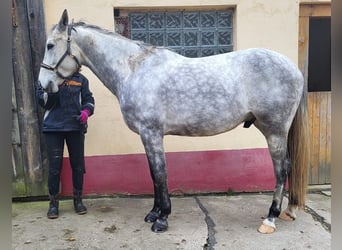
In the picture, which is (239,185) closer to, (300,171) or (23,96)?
(300,171)

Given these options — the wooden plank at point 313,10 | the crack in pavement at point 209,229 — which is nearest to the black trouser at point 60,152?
the crack in pavement at point 209,229

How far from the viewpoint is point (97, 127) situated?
3.81 meters

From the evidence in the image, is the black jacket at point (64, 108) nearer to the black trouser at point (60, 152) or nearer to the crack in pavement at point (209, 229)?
the black trouser at point (60, 152)

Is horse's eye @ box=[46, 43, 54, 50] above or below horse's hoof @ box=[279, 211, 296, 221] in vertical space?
above

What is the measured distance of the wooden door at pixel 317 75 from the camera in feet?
13.0

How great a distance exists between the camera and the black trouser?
10.7 feet

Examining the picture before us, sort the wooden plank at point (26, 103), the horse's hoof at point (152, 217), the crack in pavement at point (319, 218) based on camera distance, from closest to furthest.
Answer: the crack in pavement at point (319, 218) < the horse's hoof at point (152, 217) < the wooden plank at point (26, 103)

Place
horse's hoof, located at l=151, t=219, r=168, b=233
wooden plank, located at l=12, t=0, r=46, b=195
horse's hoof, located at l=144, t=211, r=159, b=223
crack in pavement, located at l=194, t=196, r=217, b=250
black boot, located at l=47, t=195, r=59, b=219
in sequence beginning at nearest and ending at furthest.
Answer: crack in pavement, located at l=194, t=196, r=217, b=250 → horse's hoof, located at l=151, t=219, r=168, b=233 → horse's hoof, located at l=144, t=211, r=159, b=223 → black boot, located at l=47, t=195, r=59, b=219 → wooden plank, located at l=12, t=0, r=46, b=195

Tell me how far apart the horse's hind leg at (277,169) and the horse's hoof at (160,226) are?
0.82 metres

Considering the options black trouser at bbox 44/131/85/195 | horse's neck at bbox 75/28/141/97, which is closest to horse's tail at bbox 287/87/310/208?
horse's neck at bbox 75/28/141/97

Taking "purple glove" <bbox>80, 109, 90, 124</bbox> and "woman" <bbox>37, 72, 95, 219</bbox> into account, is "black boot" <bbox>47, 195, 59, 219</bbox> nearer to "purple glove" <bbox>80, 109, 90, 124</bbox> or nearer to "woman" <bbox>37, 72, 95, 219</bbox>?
"woman" <bbox>37, 72, 95, 219</bbox>

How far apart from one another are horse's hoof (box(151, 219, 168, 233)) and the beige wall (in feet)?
3.45

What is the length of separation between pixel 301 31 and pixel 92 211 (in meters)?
3.07

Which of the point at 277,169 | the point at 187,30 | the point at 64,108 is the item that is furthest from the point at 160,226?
the point at 187,30
